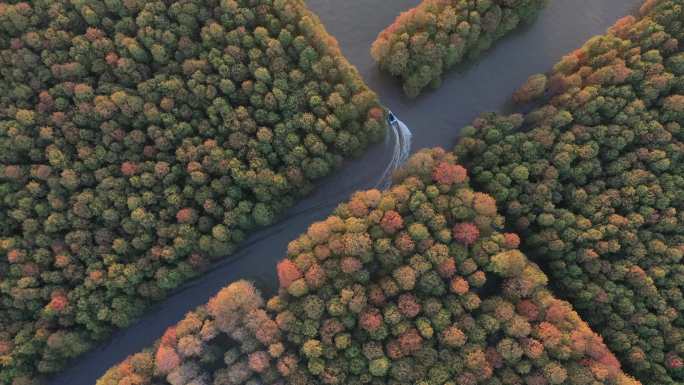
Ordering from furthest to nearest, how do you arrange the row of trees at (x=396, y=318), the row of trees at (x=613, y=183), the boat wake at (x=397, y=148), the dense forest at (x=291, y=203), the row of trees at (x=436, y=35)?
1. the boat wake at (x=397, y=148)
2. the row of trees at (x=436, y=35)
3. the row of trees at (x=613, y=183)
4. the dense forest at (x=291, y=203)
5. the row of trees at (x=396, y=318)

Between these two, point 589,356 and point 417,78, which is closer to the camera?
point 589,356

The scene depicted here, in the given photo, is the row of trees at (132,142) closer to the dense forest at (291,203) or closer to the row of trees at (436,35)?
the dense forest at (291,203)

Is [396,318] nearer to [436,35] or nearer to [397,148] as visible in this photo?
[397,148]

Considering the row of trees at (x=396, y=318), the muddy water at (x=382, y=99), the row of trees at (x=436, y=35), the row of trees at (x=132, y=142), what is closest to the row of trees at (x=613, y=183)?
the row of trees at (x=396, y=318)

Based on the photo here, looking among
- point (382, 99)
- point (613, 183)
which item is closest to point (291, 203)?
point (382, 99)

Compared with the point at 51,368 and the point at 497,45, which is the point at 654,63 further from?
the point at 51,368

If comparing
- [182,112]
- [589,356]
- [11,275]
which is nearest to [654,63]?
[589,356]

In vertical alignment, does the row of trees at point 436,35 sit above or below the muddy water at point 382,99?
above
